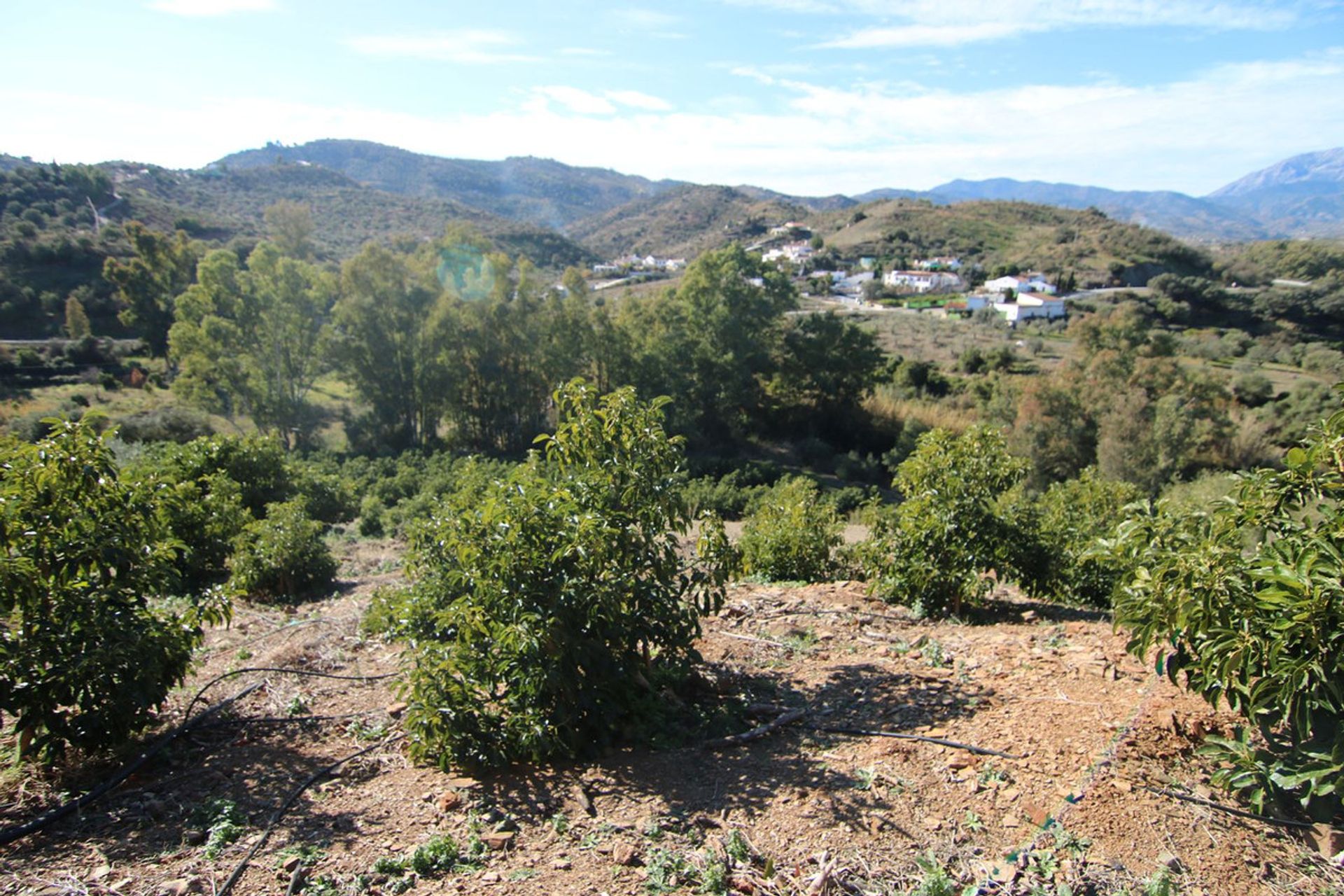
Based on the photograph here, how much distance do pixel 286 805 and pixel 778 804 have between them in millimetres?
2280

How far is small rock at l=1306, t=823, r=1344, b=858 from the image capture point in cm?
263

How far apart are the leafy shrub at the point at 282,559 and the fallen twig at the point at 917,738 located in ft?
22.1

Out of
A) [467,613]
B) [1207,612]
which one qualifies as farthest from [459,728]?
[1207,612]

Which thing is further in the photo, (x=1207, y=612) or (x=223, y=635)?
(x=223, y=635)

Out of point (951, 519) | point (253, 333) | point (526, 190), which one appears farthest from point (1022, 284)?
point (526, 190)

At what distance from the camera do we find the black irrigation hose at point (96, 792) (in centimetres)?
307

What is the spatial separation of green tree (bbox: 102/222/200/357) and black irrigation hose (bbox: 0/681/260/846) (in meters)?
31.5

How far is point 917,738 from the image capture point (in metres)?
3.63

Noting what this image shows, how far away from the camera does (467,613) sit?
3527 mm

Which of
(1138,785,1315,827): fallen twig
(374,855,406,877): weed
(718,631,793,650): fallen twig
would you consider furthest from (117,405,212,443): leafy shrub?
(1138,785,1315,827): fallen twig

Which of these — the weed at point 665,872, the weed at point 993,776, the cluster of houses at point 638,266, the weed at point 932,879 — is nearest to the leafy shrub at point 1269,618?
the weed at point 993,776

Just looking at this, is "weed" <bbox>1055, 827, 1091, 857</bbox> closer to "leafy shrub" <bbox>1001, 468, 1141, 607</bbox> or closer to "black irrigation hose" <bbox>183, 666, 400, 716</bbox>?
"leafy shrub" <bbox>1001, 468, 1141, 607</bbox>

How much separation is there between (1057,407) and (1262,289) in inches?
1612

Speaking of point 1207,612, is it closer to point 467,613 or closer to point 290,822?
point 467,613
